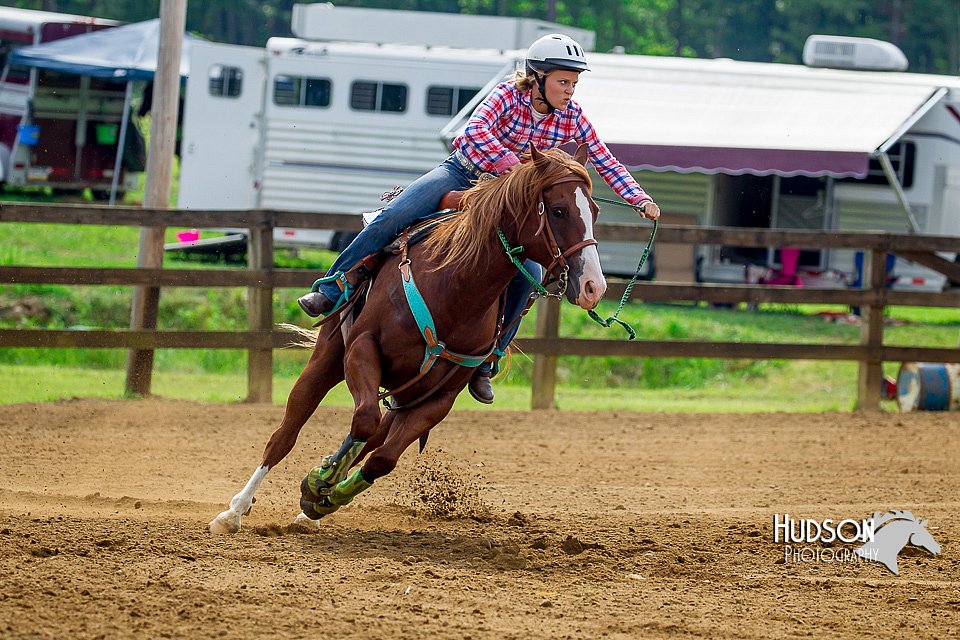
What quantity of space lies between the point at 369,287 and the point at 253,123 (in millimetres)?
13081

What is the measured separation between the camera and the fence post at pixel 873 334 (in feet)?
A: 36.3

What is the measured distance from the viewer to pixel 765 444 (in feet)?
31.2

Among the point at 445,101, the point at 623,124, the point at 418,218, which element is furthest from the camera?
the point at 445,101

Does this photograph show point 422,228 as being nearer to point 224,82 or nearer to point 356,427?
point 356,427

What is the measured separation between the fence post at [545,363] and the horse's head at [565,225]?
5.13 meters

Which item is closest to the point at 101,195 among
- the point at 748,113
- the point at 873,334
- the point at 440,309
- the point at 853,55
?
the point at 748,113

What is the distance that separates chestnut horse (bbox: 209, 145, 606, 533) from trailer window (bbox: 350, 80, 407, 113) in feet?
41.0

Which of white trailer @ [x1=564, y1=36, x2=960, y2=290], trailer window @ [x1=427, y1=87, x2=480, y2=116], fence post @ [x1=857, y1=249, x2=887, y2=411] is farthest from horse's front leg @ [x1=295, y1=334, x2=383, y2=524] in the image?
trailer window @ [x1=427, y1=87, x2=480, y2=116]

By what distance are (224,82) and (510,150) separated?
44.2ft

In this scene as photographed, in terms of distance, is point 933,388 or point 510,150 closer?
point 510,150

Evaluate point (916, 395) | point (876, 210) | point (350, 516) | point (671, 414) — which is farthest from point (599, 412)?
point (876, 210)

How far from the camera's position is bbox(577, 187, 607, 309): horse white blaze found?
5.02 metres

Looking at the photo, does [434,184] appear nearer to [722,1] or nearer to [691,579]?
[691,579]

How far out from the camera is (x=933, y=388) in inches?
442
